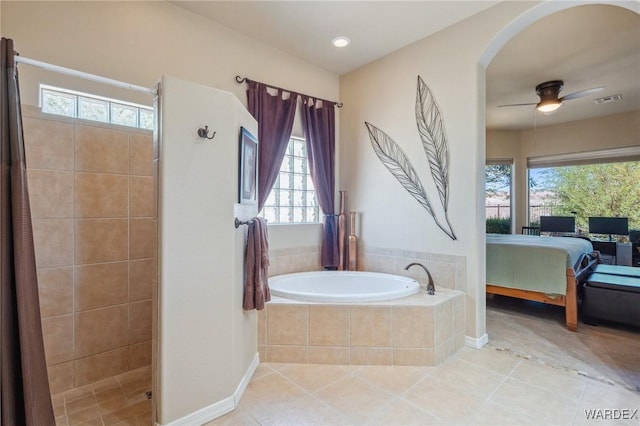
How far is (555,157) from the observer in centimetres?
586

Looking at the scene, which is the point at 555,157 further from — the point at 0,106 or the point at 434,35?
the point at 0,106

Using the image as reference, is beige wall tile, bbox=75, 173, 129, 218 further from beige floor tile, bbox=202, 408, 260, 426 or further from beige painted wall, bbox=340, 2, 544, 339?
beige painted wall, bbox=340, 2, 544, 339

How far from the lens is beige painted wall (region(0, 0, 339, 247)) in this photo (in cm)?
191

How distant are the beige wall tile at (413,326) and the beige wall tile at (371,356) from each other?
3.9 inches

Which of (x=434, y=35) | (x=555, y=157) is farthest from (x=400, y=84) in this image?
(x=555, y=157)

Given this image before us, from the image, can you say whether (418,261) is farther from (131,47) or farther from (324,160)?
(131,47)

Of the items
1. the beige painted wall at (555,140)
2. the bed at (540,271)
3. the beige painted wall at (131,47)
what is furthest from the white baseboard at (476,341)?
the beige painted wall at (555,140)

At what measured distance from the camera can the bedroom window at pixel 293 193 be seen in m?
3.35

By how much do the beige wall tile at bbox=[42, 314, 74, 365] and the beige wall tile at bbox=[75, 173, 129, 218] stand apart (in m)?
0.67

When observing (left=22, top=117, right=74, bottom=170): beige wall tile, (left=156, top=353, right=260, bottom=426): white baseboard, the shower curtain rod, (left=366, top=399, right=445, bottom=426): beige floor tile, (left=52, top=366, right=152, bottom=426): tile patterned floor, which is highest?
the shower curtain rod

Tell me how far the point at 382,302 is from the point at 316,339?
589mm

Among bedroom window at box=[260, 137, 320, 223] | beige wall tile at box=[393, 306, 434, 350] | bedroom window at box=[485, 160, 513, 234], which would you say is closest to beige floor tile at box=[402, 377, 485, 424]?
beige wall tile at box=[393, 306, 434, 350]

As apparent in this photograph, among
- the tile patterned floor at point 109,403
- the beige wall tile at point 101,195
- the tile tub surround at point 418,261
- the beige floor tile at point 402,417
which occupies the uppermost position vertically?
the beige wall tile at point 101,195

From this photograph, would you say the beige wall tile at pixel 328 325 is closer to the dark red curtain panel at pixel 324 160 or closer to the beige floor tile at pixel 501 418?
the beige floor tile at pixel 501 418
